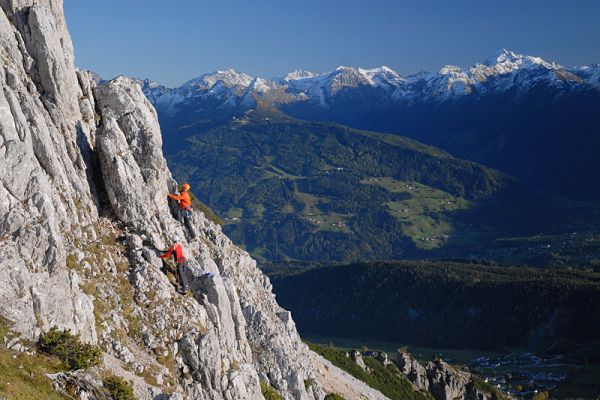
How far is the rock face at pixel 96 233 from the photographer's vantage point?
152 ft

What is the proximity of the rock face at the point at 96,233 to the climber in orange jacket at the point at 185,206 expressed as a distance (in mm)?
1406

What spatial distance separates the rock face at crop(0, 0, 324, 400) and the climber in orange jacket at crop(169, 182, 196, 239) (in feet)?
4.61

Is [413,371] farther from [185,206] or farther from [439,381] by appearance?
[185,206]

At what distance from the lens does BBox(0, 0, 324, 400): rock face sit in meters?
46.3

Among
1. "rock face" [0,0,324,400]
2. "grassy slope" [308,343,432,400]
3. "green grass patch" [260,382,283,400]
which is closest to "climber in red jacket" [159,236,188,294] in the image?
"rock face" [0,0,324,400]

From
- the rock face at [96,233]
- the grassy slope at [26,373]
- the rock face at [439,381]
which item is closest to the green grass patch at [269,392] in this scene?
the rock face at [96,233]

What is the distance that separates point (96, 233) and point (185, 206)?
502 inches

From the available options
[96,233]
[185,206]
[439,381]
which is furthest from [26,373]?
[439,381]

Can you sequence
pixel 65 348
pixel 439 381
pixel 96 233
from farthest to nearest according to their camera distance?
pixel 439 381
pixel 96 233
pixel 65 348

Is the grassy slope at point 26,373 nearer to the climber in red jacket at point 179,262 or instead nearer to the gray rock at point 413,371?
the climber in red jacket at point 179,262

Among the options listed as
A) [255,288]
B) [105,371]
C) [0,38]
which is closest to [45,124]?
[0,38]

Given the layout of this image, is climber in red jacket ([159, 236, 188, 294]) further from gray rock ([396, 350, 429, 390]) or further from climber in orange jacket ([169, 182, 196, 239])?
gray rock ([396, 350, 429, 390])

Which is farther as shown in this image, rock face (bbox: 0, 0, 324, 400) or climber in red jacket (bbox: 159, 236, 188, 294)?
climber in red jacket (bbox: 159, 236, 188, 294)

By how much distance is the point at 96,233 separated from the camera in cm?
5525
